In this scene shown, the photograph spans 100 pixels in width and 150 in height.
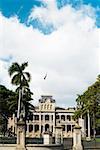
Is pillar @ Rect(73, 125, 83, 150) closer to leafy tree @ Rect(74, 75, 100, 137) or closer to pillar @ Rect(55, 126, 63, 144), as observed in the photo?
pillar @ Rect(55, 126, 63, 144)

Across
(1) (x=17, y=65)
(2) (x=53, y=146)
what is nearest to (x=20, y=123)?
(2) (x=53, y=146)

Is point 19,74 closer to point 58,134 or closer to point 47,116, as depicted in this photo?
point 58,134

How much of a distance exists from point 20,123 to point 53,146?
3069 mm

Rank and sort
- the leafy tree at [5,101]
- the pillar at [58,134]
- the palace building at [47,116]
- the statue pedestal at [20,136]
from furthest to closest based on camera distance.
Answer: the palace building at [47,116] < the leafy tree at [5,101] < the pillar at [58,134] < the statue pedestal at [20,136]

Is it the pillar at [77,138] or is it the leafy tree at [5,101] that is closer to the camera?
the pillar at [77,138]

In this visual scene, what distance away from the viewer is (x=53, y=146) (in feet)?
89.6

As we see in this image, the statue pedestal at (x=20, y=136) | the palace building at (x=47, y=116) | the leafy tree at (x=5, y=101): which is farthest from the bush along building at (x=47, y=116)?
the statue pedestal at (x=20, y=136)

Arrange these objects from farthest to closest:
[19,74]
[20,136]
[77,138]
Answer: [19,74], [77,138], [20,136]

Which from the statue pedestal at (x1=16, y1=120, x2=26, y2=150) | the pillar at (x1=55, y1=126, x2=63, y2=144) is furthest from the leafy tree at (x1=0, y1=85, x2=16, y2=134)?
the statue pedestal at (x1=16, y1=120, x2=26, y2=150)

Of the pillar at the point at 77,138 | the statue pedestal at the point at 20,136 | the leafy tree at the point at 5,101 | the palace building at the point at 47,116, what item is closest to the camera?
the statue pedestal at the point at 20,136

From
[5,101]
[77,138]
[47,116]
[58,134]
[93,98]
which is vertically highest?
[5,101]

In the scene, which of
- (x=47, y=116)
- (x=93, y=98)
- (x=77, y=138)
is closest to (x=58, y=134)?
(x=77, y=138)

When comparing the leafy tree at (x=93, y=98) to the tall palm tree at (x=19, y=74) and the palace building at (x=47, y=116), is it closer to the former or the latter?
the tall palm tree at (x=19, y=74)

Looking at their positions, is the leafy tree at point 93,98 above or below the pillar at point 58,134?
above
